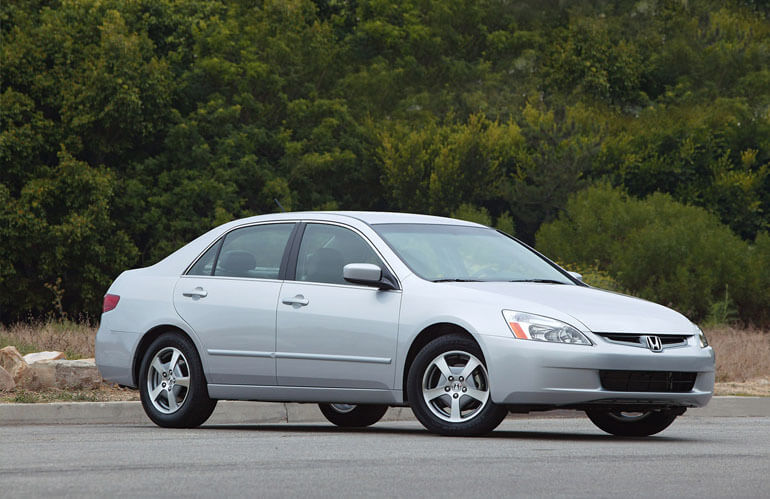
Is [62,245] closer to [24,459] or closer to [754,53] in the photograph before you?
[754,53]

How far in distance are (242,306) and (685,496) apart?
4.71m

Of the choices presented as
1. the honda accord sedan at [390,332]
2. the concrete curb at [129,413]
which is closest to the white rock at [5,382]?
the concrete curb at [129,413]

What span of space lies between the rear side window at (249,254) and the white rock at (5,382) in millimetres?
2598

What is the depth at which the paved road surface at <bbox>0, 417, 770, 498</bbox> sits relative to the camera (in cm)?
651

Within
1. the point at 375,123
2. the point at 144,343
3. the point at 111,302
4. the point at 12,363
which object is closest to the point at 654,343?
the point at 144,343

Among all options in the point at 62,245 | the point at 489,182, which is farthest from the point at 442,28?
the point at 62,245

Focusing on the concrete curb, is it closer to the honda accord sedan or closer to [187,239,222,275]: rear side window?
the honda accord sedan

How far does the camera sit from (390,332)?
31.2 ft

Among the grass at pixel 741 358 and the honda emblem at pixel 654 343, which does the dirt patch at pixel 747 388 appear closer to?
the grass at pixel 741 358

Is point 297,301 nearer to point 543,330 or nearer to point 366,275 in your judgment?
point 366,275

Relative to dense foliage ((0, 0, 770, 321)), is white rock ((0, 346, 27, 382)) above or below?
below

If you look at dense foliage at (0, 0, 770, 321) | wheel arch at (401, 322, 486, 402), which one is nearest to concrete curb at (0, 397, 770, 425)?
wheel arch at (401, 322, 486, 402)

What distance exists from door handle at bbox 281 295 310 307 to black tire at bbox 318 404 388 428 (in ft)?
5.14

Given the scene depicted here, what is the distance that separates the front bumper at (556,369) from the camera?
29.1 feet
